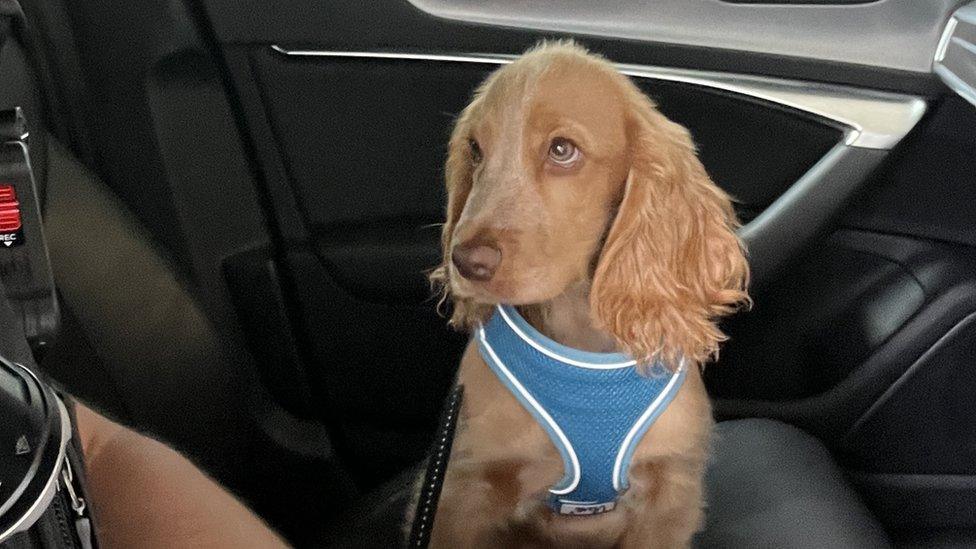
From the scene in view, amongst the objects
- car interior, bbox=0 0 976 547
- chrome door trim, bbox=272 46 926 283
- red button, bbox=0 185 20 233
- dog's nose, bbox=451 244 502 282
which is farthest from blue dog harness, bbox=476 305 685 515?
red button, bbox=0 185 20 233

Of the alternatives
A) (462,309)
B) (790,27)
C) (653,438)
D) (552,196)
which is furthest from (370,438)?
(790,27)

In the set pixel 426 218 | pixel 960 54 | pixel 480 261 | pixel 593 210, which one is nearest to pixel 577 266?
pixel 593 210

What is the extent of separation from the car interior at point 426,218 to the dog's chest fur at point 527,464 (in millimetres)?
193

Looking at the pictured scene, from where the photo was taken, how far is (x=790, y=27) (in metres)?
1.87

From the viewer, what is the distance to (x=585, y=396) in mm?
1436

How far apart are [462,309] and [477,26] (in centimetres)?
64

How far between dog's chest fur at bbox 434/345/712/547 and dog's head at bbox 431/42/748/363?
119mm

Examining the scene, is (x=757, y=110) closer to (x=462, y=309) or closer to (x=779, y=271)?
(x=779, y=271)

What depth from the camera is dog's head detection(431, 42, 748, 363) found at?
4.25 feet

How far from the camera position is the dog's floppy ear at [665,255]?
1.37 metres

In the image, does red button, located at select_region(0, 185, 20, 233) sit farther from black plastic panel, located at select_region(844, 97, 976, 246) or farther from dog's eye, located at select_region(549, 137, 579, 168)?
black plastic panel, located at select_region(844, 97, 976, 246)

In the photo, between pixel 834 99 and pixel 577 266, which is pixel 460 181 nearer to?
pixel 577 266

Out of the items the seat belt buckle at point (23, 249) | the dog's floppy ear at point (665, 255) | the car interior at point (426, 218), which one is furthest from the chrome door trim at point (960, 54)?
the seat belt buckle at point (23, 249)

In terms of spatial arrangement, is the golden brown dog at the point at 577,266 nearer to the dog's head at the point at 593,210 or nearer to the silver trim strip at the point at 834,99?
the dog's head at the point at 593,210
